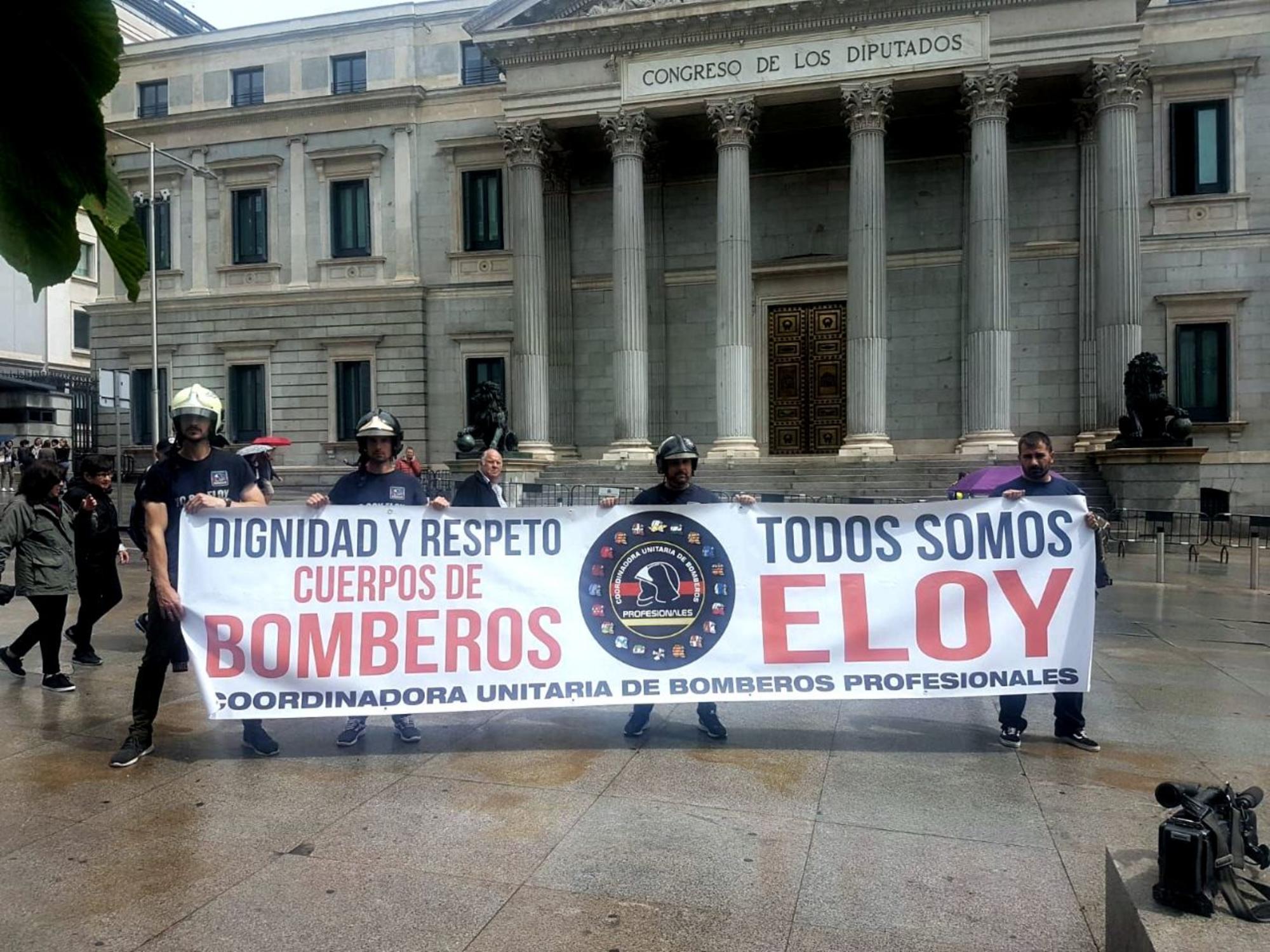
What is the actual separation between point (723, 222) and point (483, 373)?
9.74m

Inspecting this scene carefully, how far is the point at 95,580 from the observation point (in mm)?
8180

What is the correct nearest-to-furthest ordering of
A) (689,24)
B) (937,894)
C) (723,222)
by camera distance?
(937,894)
(689,24)
(723,222)

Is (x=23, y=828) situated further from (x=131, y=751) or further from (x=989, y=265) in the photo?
(x=989, y=265)

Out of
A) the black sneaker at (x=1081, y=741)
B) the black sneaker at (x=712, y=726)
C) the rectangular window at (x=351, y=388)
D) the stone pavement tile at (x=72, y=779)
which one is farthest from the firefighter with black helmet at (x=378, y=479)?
the rectangular window at (x=351, y=388)

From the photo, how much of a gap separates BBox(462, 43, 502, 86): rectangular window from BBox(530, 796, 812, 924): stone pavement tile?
95.2ft

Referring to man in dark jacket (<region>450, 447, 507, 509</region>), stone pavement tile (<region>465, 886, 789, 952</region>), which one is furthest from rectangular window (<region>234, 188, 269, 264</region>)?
stone pavement tile (<region>465, 886, 789, 952</region>)

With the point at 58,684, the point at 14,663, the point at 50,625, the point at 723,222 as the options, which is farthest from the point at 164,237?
the point at 58,684

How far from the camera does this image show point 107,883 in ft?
12.3

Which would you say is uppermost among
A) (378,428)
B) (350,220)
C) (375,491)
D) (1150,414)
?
(350,220)

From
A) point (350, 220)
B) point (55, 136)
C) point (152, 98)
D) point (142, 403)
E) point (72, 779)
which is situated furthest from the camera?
point (152, 98)

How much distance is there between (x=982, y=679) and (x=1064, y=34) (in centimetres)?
2207

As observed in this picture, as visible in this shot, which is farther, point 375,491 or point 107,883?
point 375,491

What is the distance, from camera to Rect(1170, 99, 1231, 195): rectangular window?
24266 mm

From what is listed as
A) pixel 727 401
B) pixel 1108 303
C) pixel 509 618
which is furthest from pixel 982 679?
pixel 1108 303
